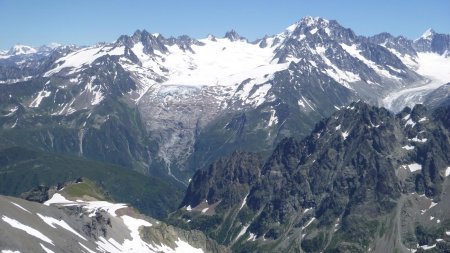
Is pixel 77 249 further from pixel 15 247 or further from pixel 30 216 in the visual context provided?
pixel 15 247

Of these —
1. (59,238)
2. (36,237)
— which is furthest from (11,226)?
(59,238)

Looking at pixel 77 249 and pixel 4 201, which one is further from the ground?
pixel 4 201

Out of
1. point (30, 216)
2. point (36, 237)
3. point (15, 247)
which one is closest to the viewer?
point (15, 247)

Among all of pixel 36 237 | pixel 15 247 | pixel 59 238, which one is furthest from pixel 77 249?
pixel 15 247

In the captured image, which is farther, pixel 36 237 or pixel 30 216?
pixel 30 216

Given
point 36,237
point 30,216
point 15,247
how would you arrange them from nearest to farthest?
point 15,247 < point 36,237 < point 30,216

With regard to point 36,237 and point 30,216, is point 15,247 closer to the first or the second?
point 36,237
